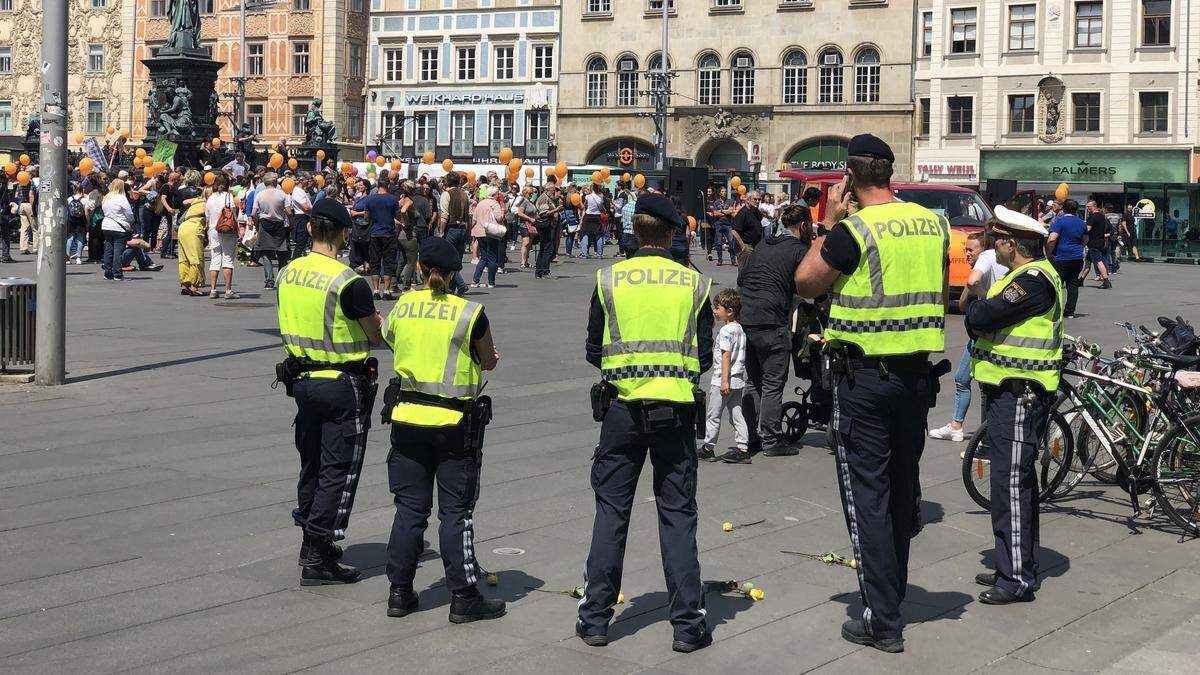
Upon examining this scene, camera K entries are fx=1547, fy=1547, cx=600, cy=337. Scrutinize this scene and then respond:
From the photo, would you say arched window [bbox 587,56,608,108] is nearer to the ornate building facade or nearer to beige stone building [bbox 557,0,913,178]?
beige stone building [bbox 557,0,913,178]

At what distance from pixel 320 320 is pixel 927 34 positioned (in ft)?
179

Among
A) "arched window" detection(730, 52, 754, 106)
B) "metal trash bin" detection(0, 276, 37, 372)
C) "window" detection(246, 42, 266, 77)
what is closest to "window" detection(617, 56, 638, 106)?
"arched window" detection(730, 52, 754, 106)

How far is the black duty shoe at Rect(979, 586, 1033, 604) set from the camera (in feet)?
21.9

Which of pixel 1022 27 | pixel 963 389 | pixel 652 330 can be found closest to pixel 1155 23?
pixel 1022 27

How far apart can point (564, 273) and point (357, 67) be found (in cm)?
4480

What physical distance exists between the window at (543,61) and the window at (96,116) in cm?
2218

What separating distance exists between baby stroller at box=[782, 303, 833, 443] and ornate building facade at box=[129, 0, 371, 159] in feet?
198

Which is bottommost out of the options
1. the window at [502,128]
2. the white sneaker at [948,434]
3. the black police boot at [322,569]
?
the black police boot at [322,569]

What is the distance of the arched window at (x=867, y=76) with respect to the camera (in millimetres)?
59750

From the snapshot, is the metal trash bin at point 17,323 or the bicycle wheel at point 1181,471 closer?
the bicycle wheel at point 1181,471

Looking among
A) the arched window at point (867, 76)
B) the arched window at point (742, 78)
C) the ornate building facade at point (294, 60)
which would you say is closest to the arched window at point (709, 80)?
the arched window at point (742, 78)

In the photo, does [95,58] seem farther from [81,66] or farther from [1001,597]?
[1001,597]

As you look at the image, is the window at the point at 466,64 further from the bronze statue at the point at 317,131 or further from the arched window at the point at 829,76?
the bronze statue at the point at 317,131

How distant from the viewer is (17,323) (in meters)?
12.8
